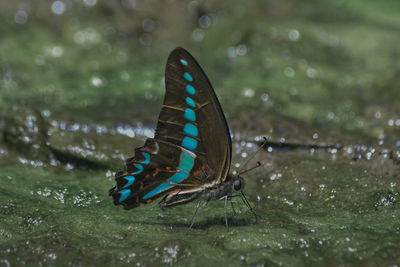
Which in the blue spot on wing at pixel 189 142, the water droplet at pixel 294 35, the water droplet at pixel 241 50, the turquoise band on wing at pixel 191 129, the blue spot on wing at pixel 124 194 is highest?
the water droplet at pixel 294 35

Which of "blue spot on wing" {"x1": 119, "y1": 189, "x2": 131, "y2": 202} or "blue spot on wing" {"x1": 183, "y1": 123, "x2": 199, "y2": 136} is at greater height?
"blue spot on wing" {"x1": 183, "y1": 123, "x2": 199, "y2": 136}

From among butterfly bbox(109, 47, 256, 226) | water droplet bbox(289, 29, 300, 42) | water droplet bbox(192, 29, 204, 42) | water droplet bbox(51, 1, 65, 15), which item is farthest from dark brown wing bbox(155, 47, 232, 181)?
water droplet bbox(51, 1, 65, 15)

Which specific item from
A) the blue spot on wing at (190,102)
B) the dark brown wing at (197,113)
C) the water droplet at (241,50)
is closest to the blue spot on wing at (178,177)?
the dark brown wing at (197,113)

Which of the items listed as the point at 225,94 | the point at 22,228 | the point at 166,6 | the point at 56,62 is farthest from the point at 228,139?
the point at 166,6

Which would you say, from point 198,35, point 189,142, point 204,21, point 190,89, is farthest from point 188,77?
point 204,21

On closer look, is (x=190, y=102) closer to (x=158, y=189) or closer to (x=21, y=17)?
(x=158, y=189)

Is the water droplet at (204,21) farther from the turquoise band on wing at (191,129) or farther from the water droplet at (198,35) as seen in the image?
the turquoise band on wing at (191,129)

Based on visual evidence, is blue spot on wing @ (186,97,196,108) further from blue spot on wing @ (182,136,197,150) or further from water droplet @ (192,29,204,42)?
water droplet @ (192,29,204,42)
